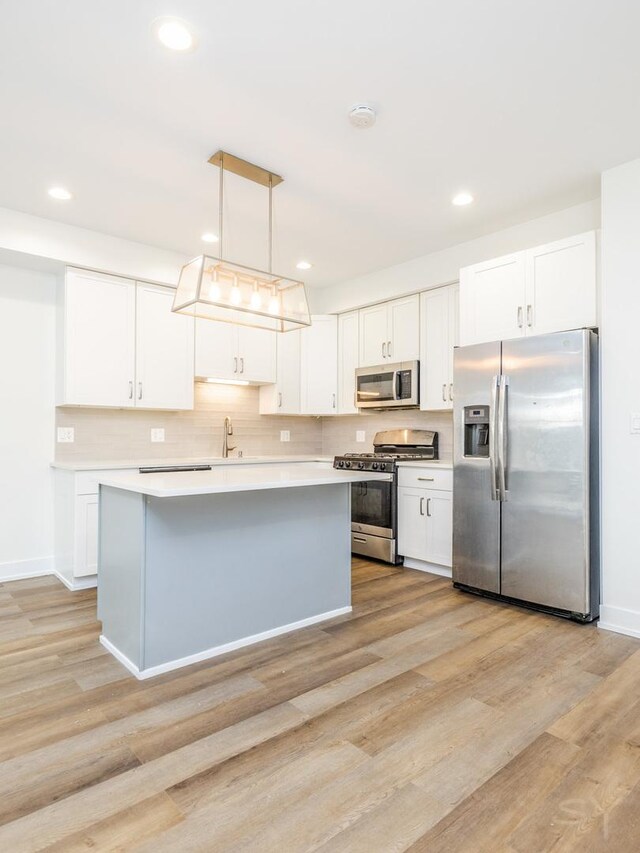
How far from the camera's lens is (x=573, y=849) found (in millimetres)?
1423

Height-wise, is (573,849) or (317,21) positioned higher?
(317,21)

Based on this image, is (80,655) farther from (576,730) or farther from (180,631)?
(576,730)

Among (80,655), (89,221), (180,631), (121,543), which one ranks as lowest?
(80,655)

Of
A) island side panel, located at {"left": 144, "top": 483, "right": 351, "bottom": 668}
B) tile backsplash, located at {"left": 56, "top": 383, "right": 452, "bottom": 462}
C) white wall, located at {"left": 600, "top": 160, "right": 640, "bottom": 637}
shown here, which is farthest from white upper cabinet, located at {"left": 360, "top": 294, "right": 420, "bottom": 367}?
island side panel, located at {"left": 144, "top": 483, "right": 351, "bottom": 668}

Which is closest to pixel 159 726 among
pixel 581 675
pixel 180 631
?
pixel 180 631

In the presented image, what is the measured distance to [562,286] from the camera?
130 inches

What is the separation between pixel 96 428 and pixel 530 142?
12.5ft

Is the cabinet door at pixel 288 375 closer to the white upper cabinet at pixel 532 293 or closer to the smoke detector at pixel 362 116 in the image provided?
the white upper cabinet at pixel 532 293

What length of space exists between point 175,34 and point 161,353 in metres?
2.71

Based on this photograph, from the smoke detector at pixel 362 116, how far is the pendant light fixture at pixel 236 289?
28.1 inches

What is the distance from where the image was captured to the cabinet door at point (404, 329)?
471cm

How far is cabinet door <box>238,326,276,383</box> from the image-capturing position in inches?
196

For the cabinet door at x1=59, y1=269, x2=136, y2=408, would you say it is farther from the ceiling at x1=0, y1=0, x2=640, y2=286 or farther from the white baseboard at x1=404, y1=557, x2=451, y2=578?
the white baseboard at x1=404, y1=557, x2=451, y2=578

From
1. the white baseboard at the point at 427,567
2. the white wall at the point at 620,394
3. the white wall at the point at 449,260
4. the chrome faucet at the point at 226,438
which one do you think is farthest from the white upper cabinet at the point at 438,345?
the chrome faucet at the point at 226,438
